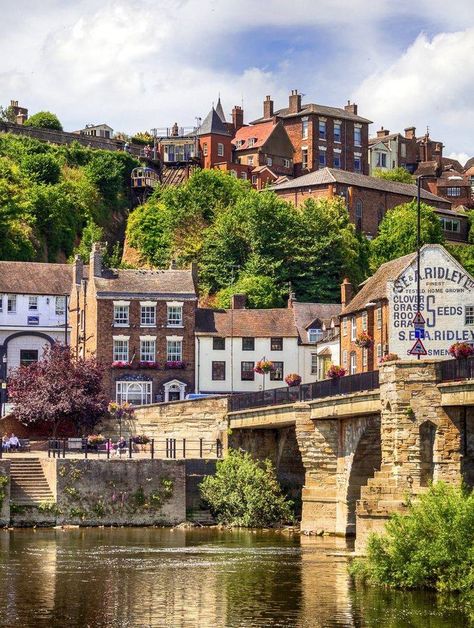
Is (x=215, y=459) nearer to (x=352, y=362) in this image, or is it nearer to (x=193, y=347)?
(x=352, y=362)

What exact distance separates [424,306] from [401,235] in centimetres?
5285

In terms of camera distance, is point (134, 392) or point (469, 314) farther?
point (134, 392)

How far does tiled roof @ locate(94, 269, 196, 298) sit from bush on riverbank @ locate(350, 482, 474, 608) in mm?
55653

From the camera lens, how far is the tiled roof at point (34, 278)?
107938mm

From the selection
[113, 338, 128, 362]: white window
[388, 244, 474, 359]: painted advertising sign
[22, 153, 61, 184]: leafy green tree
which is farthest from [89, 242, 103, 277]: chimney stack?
[22, 153, 61, 184]: leafy green tree

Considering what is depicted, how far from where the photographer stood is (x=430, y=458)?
1897 inches

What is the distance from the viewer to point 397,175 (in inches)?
6585

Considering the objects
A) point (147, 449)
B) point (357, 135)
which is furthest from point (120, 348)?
point (357, 135)

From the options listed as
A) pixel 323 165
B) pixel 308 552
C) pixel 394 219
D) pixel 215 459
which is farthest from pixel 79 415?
pixel 323 165

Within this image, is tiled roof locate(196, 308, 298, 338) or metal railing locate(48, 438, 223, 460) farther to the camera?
tiled roof locate(196, 308, 298, 338)

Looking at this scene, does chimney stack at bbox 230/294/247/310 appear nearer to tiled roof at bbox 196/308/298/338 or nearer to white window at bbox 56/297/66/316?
tiled roof at bbox 196/308/298/338

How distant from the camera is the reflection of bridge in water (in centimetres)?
4788

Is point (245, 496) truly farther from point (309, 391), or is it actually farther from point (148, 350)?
point (148, 350)

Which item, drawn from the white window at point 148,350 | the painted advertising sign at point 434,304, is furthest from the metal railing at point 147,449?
the white window at point 148,350
